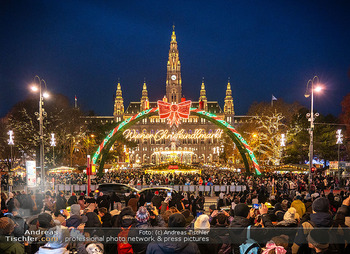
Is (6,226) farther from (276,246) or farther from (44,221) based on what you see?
(276,246)

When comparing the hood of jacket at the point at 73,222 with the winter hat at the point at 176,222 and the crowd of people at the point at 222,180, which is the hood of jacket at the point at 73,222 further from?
the crowd of people at the point at 222,180

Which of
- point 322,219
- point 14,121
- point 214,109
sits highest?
point 214,109

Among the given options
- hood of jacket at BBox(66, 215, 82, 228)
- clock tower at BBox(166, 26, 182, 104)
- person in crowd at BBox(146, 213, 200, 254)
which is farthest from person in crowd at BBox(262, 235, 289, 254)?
clock tower at BBox(166, 26, 182, 104)

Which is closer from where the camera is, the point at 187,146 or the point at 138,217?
the point at 138,217

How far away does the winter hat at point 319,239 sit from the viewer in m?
5.36

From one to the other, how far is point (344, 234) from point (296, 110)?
57.5 metres

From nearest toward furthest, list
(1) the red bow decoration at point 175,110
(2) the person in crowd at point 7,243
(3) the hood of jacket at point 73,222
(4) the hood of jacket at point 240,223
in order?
(2) the person in crowd at point 7,243 → (4) the hood of jacket at point 240,223 → (3) the hood of jacket at point 73,222 → (1) the red bow decoration at point 175,110

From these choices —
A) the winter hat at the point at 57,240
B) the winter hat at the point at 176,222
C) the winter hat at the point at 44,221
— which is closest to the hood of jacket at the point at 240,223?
the winter hat at the point at 176,222

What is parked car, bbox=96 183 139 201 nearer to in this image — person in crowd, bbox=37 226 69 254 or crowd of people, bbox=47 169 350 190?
crowd of people, bbox=47 169 350 190

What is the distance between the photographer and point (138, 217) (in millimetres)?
5902

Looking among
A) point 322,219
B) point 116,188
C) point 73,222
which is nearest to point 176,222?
point 73,222

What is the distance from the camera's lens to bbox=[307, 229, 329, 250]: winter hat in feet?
17.6

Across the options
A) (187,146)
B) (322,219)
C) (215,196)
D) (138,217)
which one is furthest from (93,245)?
(187,146)

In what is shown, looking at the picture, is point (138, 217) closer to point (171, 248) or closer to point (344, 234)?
point (171, 248)
